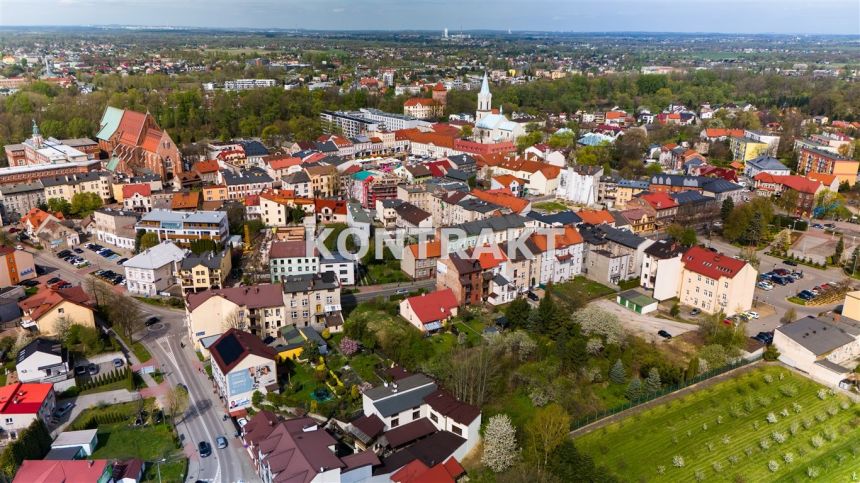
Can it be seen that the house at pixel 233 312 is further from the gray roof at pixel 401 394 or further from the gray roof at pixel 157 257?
the gray roof at pixel 401 394

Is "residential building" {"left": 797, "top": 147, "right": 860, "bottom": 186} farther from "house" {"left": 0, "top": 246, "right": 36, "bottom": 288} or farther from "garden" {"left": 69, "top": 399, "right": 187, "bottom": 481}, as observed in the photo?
"house" {"left": 0, "top": 246, "right": 36, "bottom": 288}

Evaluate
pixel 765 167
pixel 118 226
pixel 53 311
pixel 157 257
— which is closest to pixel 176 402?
pixel 53 311

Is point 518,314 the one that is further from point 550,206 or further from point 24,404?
point 550,206

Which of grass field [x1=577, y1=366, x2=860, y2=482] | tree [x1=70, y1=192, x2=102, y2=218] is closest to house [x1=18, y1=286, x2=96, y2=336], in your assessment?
tree [x1=70, y1=192, x2=102, y2=218]

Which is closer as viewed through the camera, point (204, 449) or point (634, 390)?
point (204, 449)

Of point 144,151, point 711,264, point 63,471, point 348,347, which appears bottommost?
point 348,347

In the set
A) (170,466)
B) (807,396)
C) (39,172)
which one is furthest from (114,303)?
(807,396)

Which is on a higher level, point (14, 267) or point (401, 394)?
point (14, 267)
